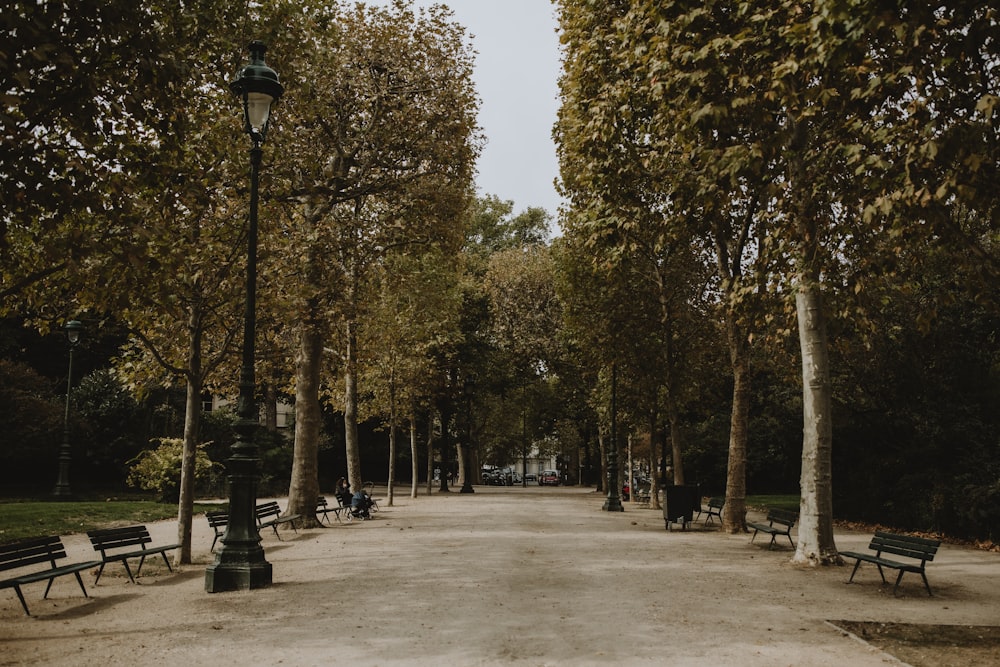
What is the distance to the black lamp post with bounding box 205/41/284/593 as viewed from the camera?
10.5 meters

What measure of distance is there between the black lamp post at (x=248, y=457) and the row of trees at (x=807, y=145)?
5.10 metres

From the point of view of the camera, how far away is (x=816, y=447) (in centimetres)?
1318

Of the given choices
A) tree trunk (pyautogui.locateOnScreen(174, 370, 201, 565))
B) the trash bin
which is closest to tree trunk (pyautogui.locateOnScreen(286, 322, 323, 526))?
tree trunk (pyautogui.locateOnScreen(174, 370, 201, 565))

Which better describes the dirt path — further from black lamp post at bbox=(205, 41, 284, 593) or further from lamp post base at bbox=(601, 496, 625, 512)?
lamp post base at bbox=(601, 496, 625, 512)

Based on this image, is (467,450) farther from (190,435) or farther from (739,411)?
(190,435)

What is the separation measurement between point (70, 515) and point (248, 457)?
45.5ft

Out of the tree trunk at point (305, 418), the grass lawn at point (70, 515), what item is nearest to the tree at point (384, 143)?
the tree trunk at point (305, 418)

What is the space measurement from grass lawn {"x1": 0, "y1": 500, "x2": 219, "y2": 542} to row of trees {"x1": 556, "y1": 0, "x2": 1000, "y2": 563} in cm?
1377

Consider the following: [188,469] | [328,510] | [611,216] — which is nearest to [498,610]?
[188,469]

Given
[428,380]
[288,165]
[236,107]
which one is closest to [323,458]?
[428,380]

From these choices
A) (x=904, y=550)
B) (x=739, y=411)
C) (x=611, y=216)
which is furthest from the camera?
(x=739, y=411)

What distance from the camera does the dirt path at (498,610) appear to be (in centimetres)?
703

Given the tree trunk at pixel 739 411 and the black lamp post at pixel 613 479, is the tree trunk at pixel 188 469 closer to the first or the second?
the tree trunk at pixel 739 411

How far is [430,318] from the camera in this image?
3447 cm
